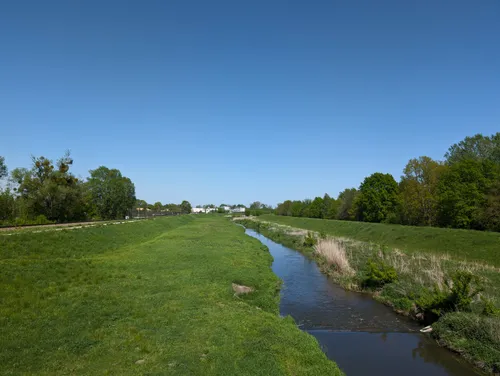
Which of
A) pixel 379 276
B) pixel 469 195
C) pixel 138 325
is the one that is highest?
pixel 469 195

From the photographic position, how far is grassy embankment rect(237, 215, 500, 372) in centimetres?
1262

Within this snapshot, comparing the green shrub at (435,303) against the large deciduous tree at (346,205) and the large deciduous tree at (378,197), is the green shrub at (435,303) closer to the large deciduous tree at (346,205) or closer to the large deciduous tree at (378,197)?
the large deciduous tree at (378,197)

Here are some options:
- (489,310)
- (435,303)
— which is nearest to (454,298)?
(435,303)

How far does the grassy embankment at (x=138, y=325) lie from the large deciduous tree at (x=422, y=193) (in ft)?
151

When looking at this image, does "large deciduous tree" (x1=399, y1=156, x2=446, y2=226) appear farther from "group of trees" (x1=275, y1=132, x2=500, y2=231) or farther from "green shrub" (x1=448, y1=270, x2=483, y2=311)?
"green shrub" (x1=448, y1=270, x2=483, y2=311)

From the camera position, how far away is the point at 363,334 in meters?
15.4

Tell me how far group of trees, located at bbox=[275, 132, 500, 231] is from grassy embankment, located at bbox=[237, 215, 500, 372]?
6694 millimetres

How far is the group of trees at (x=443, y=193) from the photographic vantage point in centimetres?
4112

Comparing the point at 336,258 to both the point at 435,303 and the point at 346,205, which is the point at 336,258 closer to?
the point at 435,303

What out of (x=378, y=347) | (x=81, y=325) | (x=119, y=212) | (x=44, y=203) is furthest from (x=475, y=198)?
(x=119, y=212)

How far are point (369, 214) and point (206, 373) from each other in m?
71.1

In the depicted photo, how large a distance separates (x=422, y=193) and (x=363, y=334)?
47.7m

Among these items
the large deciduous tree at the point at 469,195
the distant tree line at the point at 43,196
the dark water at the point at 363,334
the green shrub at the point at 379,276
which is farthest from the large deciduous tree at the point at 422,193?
the distant tree line at the point at 43,196

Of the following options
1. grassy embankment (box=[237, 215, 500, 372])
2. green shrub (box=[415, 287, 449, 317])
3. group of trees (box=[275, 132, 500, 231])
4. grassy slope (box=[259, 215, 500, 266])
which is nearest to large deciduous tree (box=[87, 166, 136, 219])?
grassy embankment (box=[237, 215, 500, 372])
